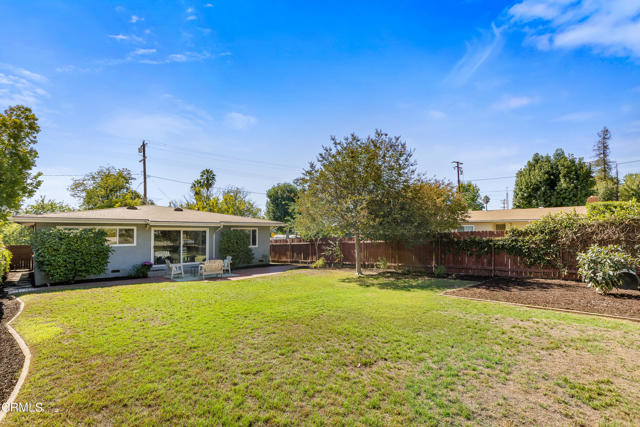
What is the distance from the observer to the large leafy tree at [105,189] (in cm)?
2826

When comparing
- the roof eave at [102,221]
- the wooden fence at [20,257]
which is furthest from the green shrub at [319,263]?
the wooden fence at [20,257]

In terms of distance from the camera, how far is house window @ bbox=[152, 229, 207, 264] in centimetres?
1406

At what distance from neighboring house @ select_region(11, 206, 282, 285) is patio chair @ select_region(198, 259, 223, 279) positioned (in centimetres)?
236

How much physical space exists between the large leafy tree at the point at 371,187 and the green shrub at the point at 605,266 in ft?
17.2

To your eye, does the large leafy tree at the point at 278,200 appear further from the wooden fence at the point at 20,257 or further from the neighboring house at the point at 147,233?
the wooden fence at the point at 20,257

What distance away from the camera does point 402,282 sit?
38.1 ft

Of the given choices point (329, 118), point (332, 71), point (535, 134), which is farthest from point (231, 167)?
point (535, 134)

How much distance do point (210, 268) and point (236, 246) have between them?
348 centimetres

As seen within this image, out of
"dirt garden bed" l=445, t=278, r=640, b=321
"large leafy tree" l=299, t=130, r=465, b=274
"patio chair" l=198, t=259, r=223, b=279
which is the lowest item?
"dirt garden bed" l=445, t=278, r=640, b=321

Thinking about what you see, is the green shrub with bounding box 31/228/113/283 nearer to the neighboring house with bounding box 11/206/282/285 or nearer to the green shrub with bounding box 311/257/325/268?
the neighboring house with bounding box 11/206/282/285

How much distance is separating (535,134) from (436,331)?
54.3 ft

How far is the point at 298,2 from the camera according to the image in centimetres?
1022

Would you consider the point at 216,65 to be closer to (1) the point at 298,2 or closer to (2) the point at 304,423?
(1) the point at 298,2

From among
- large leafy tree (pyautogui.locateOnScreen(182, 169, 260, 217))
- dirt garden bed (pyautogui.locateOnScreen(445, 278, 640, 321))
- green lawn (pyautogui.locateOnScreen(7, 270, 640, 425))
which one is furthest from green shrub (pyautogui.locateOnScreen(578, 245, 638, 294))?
large leafy tree (pyautogui.locateOnScreen(182, 169, 260, 217))
